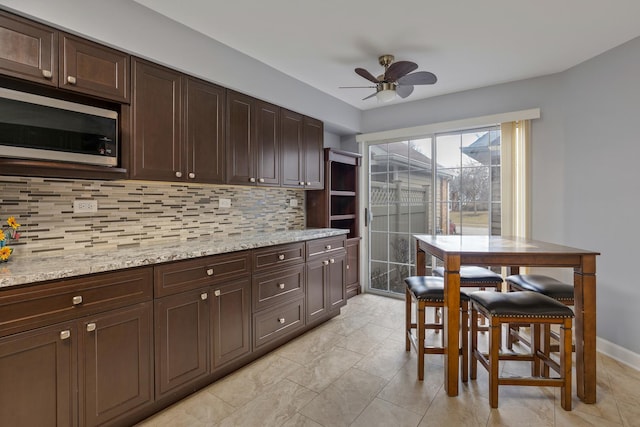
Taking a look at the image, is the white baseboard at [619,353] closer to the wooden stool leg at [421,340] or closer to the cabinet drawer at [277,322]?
the wooden stool leg at [421,340]

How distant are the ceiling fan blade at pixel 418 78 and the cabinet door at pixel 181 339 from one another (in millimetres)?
2308

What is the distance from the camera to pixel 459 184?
3646mm

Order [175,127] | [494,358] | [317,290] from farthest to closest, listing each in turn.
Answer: [317,290] → [175,127] → [494,358]

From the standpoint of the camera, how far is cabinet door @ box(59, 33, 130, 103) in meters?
1.71

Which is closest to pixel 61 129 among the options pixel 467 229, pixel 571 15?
pixel 571 15

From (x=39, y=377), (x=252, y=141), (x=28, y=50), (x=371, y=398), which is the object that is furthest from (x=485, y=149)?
(x=39, y=377)

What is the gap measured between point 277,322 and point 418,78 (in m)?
2.41

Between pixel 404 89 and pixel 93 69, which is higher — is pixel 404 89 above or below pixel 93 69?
above

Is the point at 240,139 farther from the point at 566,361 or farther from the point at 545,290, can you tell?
the point at 566,361

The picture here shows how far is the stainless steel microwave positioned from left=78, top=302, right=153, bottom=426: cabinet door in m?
0.92

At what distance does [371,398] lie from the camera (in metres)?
1.98

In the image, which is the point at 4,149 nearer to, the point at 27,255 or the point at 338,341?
the point at 27,255

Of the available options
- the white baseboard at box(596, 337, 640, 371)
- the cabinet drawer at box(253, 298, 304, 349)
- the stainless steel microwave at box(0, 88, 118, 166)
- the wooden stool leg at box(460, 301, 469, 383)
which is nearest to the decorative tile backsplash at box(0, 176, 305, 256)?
the stainless steel microwave at box(0, 88, 118, 166)

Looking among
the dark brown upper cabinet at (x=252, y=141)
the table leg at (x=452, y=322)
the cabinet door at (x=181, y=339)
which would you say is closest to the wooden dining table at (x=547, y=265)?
the table leg at (x=452, y=322)
